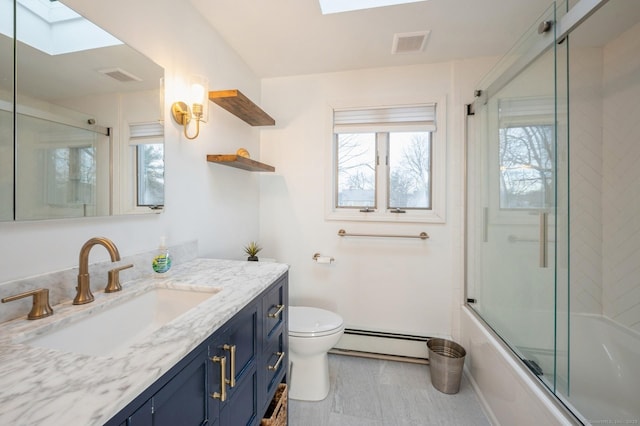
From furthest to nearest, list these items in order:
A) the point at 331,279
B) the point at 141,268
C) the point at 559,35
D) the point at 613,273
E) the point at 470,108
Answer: the point at 331,279 → the point at 470,108 → the point at 613,273 → the point at 559,35 → the point at 141,268

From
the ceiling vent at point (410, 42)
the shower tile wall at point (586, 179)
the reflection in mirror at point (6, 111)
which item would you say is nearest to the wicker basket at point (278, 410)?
the reflection in mirror at point (6, 111)

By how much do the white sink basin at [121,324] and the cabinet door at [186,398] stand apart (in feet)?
0.68

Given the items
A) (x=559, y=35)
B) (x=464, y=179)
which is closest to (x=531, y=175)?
(x=464, y=179)

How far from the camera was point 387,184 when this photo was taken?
2209mm

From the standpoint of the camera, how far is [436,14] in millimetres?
1532

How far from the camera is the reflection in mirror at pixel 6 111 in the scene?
0.71 m

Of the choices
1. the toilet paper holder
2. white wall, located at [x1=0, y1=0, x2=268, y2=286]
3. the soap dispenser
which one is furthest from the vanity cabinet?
the toilet paper holder

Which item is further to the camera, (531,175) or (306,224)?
(306,224)

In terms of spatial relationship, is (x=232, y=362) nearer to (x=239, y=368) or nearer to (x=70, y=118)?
(x=239, y=368)

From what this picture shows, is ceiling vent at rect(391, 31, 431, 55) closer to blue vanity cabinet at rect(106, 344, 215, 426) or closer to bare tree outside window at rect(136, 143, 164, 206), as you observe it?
bare tree outside window at rect(136, 143, 164, 206)

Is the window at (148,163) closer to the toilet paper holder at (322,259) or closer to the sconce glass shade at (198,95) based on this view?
the sconce glass shade at (198,95)

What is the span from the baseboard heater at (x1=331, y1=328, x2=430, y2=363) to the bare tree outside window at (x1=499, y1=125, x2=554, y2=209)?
3.99ft

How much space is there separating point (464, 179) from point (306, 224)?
1.30 meters

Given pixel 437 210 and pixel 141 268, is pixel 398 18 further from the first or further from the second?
pixel 141 268
